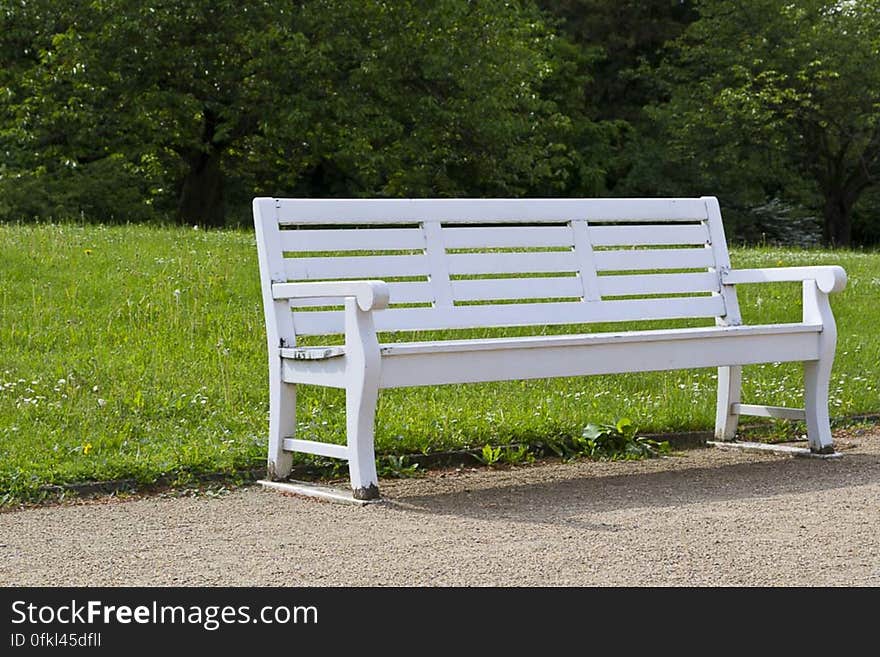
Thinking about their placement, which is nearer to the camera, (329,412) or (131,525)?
(131,525)

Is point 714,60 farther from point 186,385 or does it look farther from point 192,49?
point 186,385

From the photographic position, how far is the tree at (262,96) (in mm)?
24125

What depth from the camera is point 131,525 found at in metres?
5.01

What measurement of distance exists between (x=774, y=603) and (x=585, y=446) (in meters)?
2.97

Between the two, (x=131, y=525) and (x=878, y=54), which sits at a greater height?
(x=878, y=54)

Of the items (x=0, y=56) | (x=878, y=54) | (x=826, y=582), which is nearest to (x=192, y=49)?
(x=0, y=56)

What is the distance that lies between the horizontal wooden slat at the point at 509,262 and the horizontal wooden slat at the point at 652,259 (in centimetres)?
18

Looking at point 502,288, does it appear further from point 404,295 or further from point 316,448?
point 316,448

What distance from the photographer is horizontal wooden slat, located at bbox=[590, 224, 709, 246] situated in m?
6.63

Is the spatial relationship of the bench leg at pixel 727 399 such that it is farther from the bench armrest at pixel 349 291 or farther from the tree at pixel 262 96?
the tree at pixel 262 96

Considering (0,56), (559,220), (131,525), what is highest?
(0,56)

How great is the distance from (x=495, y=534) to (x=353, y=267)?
1654 mm

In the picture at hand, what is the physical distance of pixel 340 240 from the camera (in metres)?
5.93

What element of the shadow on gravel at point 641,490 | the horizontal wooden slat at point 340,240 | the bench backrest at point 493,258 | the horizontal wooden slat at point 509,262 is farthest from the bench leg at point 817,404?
the horizontal wooden slat at point 340,240
